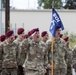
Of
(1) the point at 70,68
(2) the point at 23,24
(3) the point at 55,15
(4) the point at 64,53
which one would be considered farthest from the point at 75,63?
(2) the point at 23,24

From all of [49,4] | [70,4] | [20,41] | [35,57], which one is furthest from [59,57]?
[49,4]

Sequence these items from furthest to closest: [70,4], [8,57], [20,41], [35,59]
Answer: [70,4], [20,41], [8,57], [35,59]

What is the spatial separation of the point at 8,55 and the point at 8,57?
0.18 feet

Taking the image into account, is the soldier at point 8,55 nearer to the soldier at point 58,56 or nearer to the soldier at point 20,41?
the soldier at point 20,41

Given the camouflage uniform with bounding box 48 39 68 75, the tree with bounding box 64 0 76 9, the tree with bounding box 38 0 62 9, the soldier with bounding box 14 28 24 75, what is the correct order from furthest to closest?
the tree with bounding box 38 0 62 9 < the tree with bounding box 64 0 76 9 < the soldier with bounding box 14 28 24 75 < the camouflage uniform with bounding box 48 39 68 75

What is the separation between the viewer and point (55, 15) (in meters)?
11.1

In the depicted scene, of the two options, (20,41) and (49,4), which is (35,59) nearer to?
(20,41)

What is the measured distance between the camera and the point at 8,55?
11352 millimetres

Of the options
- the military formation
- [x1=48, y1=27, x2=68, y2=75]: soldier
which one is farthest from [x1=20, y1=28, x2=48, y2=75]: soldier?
[x1=48, y1=27, x2=68, y2=75]: soldier

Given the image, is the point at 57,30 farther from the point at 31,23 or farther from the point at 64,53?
the point at 31,23

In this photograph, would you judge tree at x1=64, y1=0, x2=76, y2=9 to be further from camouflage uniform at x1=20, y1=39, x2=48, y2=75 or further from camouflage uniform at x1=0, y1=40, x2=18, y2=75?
camouflage uniform at x1=20, y1=39, x2=48, y2=75

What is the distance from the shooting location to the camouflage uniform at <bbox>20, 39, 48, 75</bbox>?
34.9ft

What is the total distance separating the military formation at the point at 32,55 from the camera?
10.7 meters

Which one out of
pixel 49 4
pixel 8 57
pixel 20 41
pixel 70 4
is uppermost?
pixel 20 41
